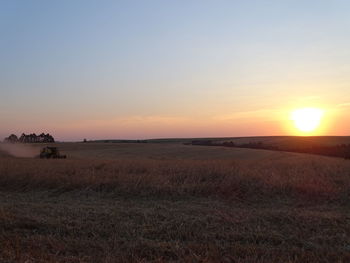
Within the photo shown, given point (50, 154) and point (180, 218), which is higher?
point (50, 154)

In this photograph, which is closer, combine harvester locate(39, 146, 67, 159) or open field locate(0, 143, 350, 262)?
open field locate(0, 143, 350, 262)

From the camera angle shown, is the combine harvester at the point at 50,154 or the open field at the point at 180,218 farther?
the combine harvester at the point at 50,154

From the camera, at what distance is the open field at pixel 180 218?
6.68m

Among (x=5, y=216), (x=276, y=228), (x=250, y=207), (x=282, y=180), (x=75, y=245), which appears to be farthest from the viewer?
(x=282, y=180)

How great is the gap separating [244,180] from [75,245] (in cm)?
796

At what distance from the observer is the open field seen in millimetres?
6680

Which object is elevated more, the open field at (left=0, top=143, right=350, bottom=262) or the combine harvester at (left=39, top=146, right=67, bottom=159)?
the combine harvester at (left=39, top=146, right=67, bottom=159)

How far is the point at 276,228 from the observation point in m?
8.34

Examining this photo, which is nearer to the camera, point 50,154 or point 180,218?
point 180,218

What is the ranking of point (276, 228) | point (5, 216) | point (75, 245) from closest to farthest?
point (75, 245) → point (276, 228) → point (5, 216)

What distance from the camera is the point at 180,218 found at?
357 inches

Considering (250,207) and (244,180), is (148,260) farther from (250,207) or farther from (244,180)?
(244,180)

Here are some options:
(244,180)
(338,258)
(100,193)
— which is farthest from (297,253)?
(100,193)

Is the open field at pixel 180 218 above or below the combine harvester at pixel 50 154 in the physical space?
below
